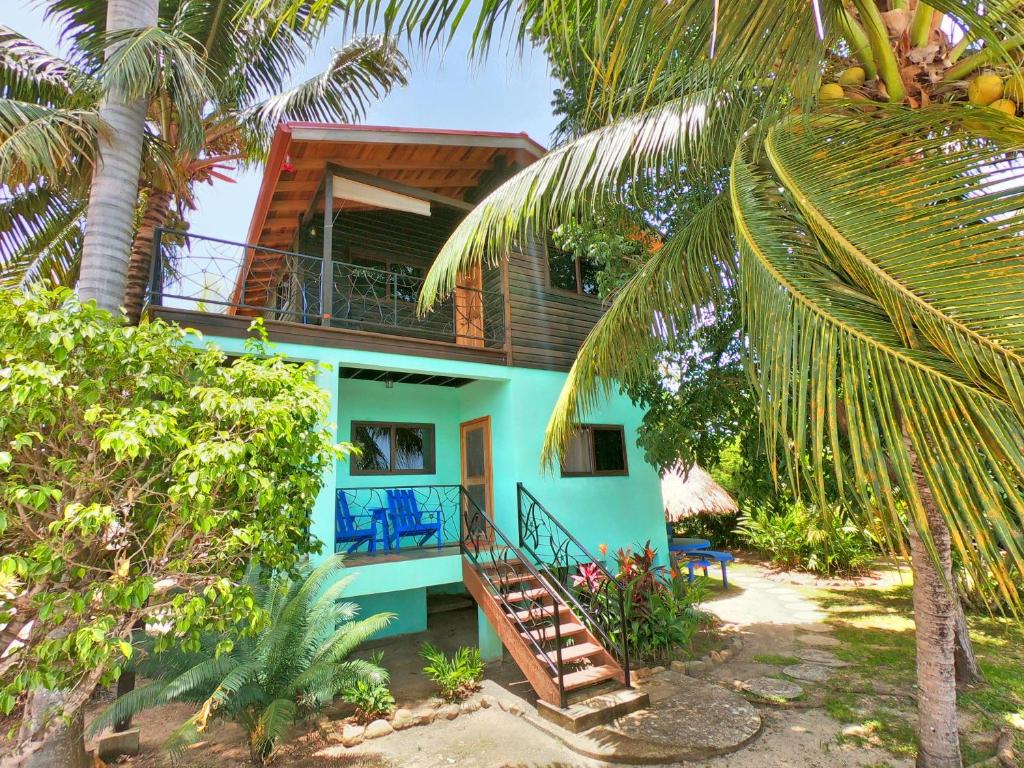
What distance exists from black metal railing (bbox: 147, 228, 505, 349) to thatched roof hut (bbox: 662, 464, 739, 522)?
6256mm

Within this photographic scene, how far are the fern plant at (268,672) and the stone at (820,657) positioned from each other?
224 inches

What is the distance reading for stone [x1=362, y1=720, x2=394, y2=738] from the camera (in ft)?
16.9

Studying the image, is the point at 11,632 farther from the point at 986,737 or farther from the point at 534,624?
the point at 986,737

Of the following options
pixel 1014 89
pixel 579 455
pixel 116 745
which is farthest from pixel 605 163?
pixel 116 745

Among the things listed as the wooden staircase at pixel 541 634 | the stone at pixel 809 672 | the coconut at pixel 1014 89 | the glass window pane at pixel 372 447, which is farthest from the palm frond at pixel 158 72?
the stone at pixel 809 672

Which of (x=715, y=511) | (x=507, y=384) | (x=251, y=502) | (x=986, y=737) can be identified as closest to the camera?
(x=251, y=502)

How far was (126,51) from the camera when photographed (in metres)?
5.00

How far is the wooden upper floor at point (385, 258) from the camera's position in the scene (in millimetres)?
7102

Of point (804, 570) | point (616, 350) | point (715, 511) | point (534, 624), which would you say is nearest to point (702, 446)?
point (616, 350)

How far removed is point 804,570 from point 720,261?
11.4m

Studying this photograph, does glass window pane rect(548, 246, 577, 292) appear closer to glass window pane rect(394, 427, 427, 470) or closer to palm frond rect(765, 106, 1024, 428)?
glass window pane rect(394, 427, 427, 470)

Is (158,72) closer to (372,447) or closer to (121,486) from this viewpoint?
(121,486)

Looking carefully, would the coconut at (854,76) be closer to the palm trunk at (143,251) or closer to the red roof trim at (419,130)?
the red roof trim at (419,130)

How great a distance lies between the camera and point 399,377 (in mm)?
8547
